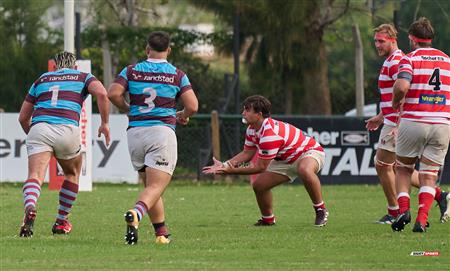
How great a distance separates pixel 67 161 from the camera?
1246 cm

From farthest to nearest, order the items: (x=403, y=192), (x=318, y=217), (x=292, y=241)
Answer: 1. (x=318, y=217)
2. (x=403, y=192)
3. (x=292, y=241)

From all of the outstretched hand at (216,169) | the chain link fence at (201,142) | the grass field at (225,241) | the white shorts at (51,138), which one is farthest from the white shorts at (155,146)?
the chain link fence at (201,142)

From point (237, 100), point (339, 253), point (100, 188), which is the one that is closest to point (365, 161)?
point (237, 100)

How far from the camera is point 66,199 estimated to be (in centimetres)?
1258

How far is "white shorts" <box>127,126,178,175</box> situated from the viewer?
11.2m

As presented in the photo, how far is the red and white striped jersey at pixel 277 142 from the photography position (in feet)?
42.7

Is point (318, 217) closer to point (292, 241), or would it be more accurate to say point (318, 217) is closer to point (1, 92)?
point (292, 241)

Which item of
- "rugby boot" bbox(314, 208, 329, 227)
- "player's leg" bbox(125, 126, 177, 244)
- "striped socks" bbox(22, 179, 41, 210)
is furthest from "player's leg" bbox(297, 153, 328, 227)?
"striped socks" bbox(22, 179, 41, 210)

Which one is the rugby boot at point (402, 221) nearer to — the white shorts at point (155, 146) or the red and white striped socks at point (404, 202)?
the red and white striped socks at point (404, 202)

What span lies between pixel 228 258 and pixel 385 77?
386 cm

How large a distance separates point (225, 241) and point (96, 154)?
447 inches

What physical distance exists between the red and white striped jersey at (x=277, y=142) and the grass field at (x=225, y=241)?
75 cm

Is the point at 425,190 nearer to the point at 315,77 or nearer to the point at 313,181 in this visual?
the point at 313,181

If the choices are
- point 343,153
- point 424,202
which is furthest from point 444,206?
point 343,153
